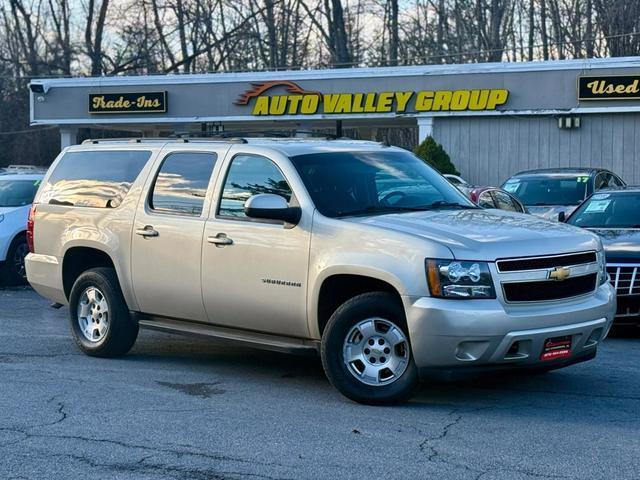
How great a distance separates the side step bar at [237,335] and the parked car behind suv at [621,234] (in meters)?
3.72

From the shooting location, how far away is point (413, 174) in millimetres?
8477

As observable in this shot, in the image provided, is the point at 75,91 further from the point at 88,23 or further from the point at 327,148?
the point at 327,148

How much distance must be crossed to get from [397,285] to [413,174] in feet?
5.65

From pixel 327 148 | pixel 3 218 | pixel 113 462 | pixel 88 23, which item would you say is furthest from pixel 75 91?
pixel 113 462

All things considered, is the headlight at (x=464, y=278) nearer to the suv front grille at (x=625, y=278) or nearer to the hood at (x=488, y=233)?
the hood at (x=488, y=233)

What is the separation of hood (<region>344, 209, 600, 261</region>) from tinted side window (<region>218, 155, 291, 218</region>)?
2.64 feet

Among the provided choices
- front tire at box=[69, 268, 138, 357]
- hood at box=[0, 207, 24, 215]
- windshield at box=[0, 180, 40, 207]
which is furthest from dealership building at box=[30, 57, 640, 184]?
front tire at box=[69, 268, 138, 357]

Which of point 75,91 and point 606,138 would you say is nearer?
point 606,138

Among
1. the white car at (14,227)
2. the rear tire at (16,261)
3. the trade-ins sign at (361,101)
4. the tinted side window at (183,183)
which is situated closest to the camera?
the tinted side window at (183,183)

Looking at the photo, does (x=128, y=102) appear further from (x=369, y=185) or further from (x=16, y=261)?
(x=369, y=185)

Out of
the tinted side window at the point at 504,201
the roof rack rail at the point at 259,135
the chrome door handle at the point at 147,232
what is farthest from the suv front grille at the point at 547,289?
the tinted side window at the point at 504,201

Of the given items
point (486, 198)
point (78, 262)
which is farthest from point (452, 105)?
point (78, 262)

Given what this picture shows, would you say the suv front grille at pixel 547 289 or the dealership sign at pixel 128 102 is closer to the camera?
the suv front grille at pixel 547 289

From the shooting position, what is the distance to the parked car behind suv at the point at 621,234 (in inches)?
394
